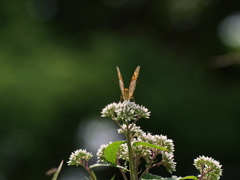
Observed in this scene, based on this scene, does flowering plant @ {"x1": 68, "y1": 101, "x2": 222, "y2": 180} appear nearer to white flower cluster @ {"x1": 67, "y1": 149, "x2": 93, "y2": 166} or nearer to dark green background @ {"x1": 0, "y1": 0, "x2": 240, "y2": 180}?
white flower cluster @ {"x1": 67, "y1": 149, "x2": 93, "y2": 166}

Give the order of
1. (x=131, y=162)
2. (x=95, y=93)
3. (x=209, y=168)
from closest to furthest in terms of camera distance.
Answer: (x=131, y=162) → (x=209, y=168) → (x=95, y=93)

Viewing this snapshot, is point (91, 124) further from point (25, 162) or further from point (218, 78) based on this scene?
point (218, 78)

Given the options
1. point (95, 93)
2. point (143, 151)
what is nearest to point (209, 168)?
point (143, 151)

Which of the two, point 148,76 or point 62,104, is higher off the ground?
point 148,76

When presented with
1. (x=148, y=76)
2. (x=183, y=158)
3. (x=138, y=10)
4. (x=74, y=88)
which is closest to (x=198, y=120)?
(x=183, y=158)

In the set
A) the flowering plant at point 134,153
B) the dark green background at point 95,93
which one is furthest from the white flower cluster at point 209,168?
the dark green background at point 95,93

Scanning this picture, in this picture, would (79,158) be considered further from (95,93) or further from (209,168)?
(95,93)

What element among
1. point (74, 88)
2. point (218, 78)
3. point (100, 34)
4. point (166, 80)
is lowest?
point (74, 88)
